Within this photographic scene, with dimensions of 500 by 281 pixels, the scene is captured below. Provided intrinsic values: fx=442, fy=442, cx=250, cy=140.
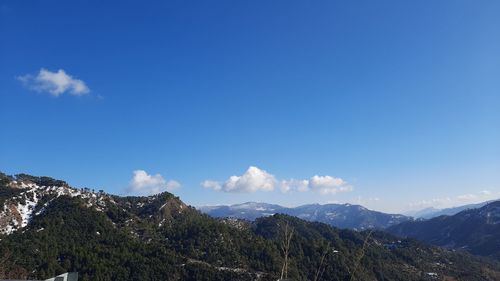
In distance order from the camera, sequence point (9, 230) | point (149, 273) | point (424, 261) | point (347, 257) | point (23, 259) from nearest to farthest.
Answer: point (23, 259), point (149, 273), point (9, 230), point (347, 257), point (424, 261)

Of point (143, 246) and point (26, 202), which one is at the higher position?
point (26, 202)

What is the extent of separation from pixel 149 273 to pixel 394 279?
73.3 m

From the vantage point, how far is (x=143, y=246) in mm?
93562

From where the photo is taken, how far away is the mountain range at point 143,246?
263 ft

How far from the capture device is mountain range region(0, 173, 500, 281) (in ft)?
263

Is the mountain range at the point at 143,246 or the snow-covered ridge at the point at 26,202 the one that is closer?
the mountain range at the point at 143,246

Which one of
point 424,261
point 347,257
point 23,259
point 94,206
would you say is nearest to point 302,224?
point 424,261

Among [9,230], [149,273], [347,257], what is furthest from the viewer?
[347,257]

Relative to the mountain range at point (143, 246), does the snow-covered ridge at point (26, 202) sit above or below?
above

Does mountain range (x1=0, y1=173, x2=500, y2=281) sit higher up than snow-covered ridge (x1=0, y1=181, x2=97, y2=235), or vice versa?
snow-covered ridge (x1=0, y1=181, x2=97, y2=235)

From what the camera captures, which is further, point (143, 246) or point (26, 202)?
point (26, 202)

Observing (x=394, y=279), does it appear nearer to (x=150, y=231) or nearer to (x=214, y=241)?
(x=214, y=241)

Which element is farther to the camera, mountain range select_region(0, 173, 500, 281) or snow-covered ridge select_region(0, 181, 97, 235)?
snow-covered ridge select_region(0, 181, 97, 235)

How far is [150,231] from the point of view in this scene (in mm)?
114125
